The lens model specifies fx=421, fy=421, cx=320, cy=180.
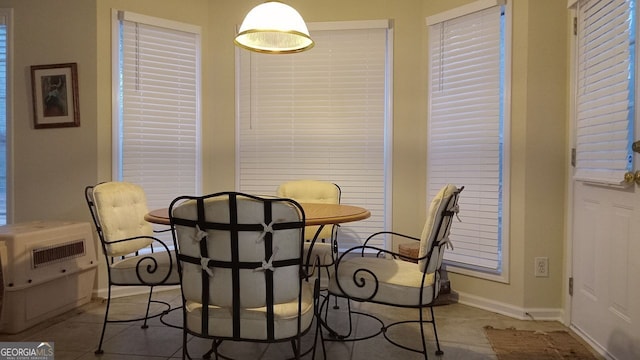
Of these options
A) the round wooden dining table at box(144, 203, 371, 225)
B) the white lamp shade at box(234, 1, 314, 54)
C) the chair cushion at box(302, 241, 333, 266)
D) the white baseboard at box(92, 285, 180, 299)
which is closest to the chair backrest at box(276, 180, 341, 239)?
the chair cushion at box(302, 241, 333, 266)

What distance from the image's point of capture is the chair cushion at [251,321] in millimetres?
1672

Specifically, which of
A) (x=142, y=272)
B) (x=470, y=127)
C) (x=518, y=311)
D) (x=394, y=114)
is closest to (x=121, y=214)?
(x=142, y=272)

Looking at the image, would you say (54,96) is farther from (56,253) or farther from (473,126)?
(473,126)

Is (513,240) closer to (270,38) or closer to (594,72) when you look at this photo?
(594,72)

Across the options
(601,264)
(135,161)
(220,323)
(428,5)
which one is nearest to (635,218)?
(601,264)

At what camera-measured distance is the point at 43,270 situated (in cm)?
286

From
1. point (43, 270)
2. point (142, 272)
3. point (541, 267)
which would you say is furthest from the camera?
point (541, 267)

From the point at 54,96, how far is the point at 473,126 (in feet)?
11.1

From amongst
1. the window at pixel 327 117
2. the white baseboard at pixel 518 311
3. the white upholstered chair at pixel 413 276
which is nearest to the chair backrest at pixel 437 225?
the white upholstered chair at pixel 413 276

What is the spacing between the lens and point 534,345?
255 centimetres

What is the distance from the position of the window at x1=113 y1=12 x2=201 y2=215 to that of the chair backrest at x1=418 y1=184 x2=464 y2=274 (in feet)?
8.23

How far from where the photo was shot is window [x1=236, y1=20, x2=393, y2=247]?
373 cm

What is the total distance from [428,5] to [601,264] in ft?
7.83

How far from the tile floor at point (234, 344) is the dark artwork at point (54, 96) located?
1.58 metres
